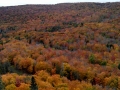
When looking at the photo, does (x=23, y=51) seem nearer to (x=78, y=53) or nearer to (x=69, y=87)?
(x=78, y=53)

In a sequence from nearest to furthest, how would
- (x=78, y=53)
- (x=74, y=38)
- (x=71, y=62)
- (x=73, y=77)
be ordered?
(x=73, y=77) < (x=71, y=62) < (x=78, y=53) < (x=74, y=38)

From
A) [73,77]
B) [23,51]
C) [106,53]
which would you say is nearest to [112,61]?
[106,53]

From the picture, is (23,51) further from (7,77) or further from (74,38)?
(74,38)

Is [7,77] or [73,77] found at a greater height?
[7,77]

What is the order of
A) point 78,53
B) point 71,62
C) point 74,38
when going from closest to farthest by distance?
point 71,62, point 78,53, point 74,38

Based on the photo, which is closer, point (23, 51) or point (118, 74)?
point (118, 74)

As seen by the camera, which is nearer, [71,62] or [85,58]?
[71,62]

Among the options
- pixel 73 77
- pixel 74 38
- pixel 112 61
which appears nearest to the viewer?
pixel 73 77

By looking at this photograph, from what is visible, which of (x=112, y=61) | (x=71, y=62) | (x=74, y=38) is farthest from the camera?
(x=74, y=38)

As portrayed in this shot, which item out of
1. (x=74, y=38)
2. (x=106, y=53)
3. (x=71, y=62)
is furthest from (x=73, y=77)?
(x=74, y=38)
